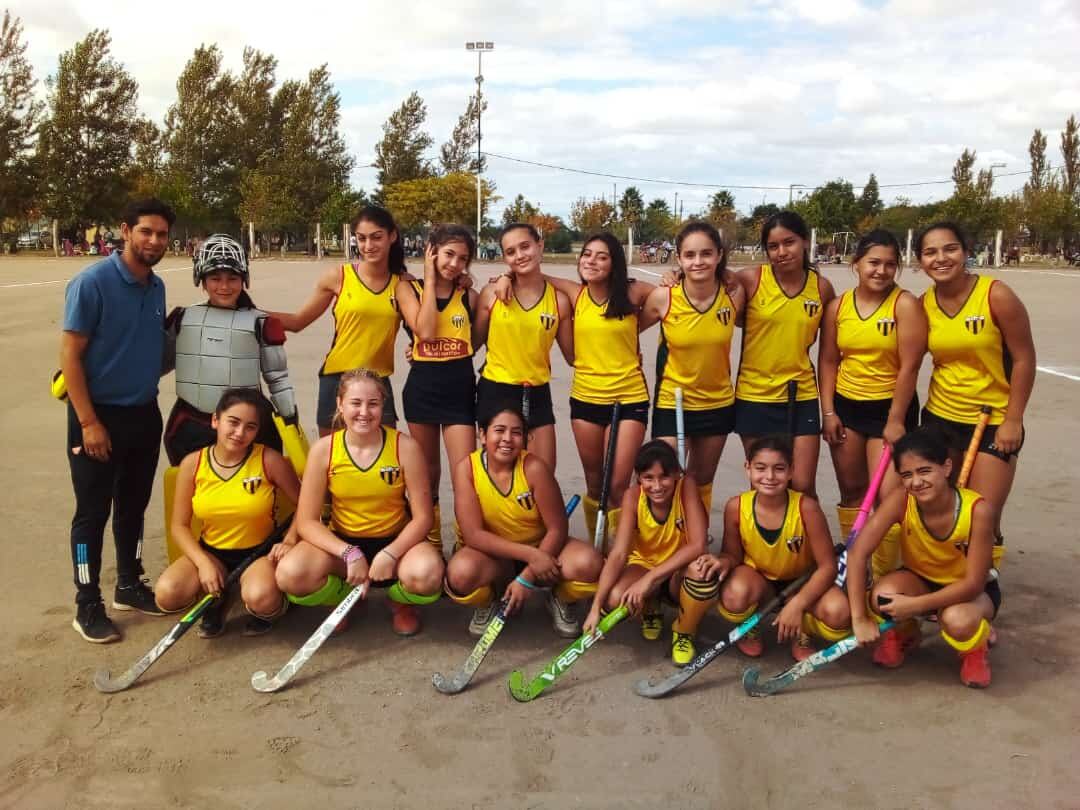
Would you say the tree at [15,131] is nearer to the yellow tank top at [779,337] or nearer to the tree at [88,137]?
the tree at [88,137]

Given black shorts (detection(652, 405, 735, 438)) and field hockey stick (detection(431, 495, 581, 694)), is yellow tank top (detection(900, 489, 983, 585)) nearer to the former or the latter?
black shorts (detection(652, 405, 735, 438))

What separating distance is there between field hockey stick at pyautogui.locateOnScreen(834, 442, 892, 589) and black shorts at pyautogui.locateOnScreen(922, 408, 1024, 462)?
0.25 m

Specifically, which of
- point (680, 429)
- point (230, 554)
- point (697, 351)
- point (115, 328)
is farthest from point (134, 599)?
point (697, 351)

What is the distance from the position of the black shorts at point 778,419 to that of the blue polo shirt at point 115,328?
2.94 metres

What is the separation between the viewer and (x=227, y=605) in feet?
13.9

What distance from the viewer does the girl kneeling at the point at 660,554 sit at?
13.0 ft

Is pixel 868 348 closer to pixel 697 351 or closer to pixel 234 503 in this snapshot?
pixel 697 351

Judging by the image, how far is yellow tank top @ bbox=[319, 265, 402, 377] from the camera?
15.9 ft

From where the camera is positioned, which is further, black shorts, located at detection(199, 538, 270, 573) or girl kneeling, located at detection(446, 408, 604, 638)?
black shorts, located at detection(199, 538, 270, 573)

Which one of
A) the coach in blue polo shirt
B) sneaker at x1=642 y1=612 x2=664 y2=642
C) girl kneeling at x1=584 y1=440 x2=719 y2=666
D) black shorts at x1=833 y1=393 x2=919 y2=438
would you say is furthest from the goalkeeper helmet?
black shorts at x1=833 y1=393 x2=919 y2=438

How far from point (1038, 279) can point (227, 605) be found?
36500 millimetres

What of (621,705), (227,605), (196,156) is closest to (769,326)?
(621,705)

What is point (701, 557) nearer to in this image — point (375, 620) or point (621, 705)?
point (621, 705)

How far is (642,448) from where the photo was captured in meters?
4.14
